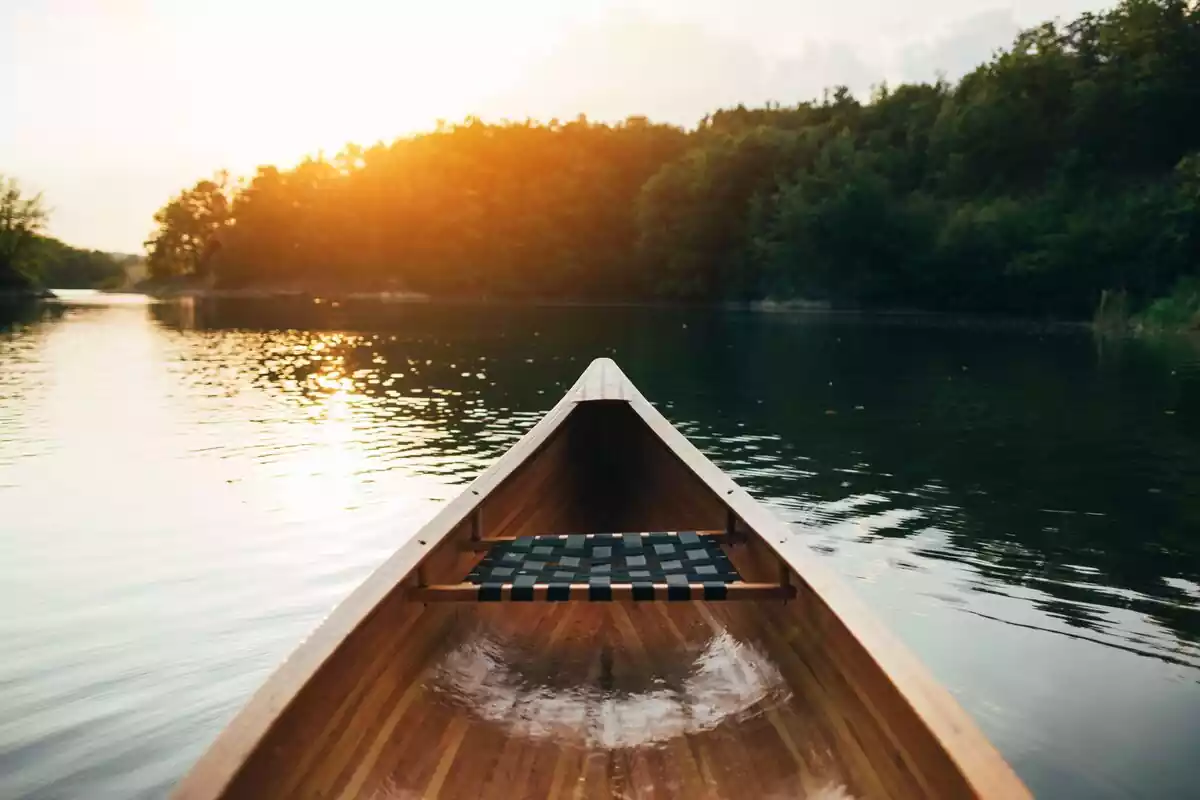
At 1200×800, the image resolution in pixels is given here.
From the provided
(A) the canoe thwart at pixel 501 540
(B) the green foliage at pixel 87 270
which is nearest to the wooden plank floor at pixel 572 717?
(A) the canoe thwart at pixel 501 540

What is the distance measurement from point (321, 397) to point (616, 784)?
1229 cm

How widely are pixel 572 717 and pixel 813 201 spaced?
49.3 meters

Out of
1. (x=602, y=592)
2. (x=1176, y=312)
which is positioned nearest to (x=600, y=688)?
(x=602, y=592)

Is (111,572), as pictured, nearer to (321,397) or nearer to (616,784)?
(616,784)

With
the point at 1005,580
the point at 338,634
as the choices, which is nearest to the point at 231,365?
the point at 1005,580

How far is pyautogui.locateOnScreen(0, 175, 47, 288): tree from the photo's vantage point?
53312 millimetres

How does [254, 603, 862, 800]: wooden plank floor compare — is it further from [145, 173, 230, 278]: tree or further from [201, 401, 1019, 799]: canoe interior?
[145, 173, 230, 278]: tree

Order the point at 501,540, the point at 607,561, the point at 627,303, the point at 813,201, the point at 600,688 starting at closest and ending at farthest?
the point at 600,688 < the point at 607,561 < the point at 501,540 < the point at 813,201 < the point at 627,303

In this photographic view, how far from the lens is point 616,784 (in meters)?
2.71

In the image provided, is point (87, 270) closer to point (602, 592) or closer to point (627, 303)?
point (627, 303)

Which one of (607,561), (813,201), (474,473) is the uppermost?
(813,201)

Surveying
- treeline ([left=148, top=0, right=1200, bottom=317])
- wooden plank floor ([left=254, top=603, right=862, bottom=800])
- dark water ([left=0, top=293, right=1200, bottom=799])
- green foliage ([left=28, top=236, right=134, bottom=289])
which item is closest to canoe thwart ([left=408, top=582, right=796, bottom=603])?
wooden plank floor ([left=254, top=603, right=862, bottom=800])

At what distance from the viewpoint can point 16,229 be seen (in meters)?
54.1

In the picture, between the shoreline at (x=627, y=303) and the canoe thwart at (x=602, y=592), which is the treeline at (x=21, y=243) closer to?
the shoreline at (x=627, y=303)
